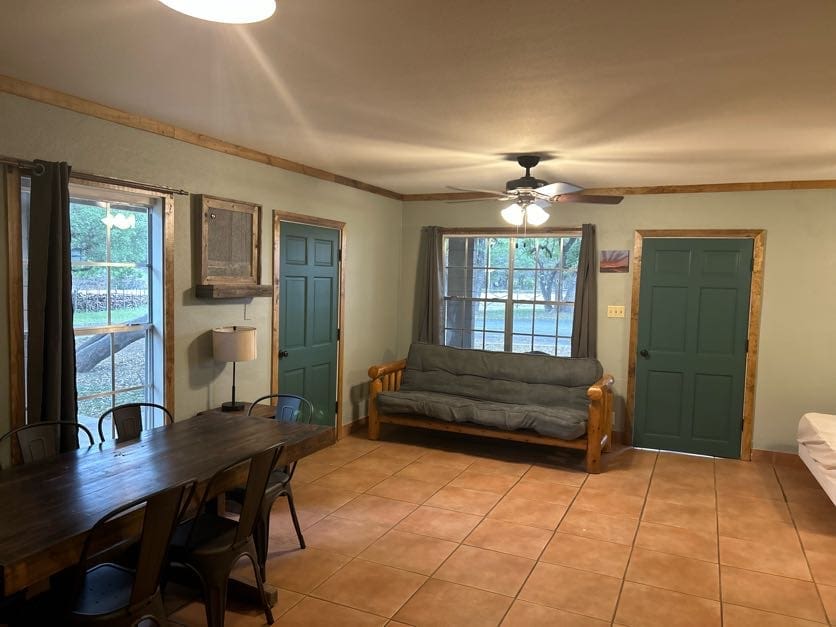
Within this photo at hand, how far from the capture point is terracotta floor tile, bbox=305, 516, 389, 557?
342 cm

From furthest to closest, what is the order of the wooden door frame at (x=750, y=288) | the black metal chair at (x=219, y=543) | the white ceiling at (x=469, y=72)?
the wooden door frame at (x=750, y=288) < the black metal chair at (x=219, y=543) < the white ceiling at (x=469, y=72)

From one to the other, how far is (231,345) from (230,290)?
40 cm

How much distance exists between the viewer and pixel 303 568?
125 inches

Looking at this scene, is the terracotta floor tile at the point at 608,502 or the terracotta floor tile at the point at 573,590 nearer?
the terracotta floor tile at the point at 573,590

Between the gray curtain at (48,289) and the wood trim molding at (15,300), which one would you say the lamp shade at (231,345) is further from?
the wood trim molding at (15,300)

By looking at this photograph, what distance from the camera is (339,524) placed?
373 cm

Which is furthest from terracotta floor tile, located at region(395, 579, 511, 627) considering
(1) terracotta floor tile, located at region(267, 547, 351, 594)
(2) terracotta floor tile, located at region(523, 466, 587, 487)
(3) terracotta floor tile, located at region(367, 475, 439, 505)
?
(2) terracotta floor tile, located at region(523, 466, 587, 487)

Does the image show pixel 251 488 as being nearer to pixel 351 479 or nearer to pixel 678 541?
pixel 351 479

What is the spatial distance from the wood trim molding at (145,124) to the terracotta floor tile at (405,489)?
2.53 m

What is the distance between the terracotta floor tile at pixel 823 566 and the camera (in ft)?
10.4

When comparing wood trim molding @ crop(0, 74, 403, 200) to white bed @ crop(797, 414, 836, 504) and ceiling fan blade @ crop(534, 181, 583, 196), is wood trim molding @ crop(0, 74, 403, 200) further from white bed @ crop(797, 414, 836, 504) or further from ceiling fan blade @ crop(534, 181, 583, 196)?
white bed @ crop(797, 414, 836, 504)

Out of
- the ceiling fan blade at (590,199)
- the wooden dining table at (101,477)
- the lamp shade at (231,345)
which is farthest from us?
the ceiling fan blade at (590,199)

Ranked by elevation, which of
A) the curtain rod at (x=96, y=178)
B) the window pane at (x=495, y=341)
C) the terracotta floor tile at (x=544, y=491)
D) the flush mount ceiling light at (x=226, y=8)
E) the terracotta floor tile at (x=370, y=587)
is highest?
the flush mount ceiling light at (x=226, y=8)

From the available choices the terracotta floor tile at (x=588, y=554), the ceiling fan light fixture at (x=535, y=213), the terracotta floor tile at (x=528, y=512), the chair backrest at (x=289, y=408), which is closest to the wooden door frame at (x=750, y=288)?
the ceiling fan light fixture at (x=535, y=213)
